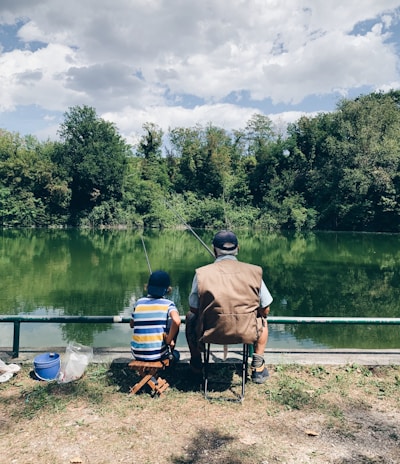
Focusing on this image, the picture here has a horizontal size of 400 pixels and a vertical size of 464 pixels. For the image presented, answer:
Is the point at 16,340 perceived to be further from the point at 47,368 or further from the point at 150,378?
the point at 150,378

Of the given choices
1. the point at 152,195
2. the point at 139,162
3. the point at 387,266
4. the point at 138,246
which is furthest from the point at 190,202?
the point at 387,266

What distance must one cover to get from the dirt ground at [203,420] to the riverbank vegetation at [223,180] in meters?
28.8

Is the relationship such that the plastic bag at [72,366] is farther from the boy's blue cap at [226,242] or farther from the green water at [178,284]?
the green water at [178,284]

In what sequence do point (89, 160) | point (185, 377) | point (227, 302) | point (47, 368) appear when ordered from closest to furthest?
point (227, 302), point (47, 368), point (185, 377), point (89, 160)

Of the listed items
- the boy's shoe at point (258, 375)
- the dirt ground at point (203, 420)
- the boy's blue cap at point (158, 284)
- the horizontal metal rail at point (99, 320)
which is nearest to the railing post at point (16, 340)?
the horizontal metal rail at point (99, 320)

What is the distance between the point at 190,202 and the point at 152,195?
401 centimetres

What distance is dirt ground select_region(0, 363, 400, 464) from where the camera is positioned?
2.69 meters

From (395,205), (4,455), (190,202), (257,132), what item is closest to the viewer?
(4,455)

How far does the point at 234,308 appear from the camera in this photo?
3.27 metres

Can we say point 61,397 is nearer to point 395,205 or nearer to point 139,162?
point 395,205

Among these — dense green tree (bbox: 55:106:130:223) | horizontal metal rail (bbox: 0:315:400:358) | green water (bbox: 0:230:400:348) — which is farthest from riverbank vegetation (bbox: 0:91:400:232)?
horizontal metal rail (bbox: 0:315:400:358)

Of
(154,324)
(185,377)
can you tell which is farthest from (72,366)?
(185,377)

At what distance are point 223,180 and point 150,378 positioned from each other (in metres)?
37.7

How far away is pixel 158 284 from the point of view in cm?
357
